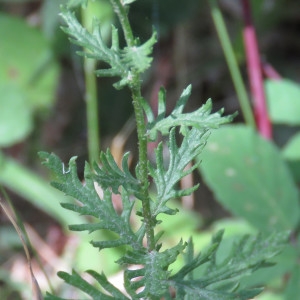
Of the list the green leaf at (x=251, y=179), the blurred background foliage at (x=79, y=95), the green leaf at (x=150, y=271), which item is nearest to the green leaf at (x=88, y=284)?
the green leaf at (x=150, y=271)

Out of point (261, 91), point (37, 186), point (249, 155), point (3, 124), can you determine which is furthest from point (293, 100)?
point (3, 124)

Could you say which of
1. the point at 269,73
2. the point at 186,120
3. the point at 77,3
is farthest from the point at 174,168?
the point at 269,73

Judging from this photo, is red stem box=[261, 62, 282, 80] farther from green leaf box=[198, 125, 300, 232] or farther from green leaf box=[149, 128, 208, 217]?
green leaf box=[149, 128, 208, 217]

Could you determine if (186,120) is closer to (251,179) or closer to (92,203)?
(92,203)

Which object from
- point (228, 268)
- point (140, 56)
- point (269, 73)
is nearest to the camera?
point (140, 56)

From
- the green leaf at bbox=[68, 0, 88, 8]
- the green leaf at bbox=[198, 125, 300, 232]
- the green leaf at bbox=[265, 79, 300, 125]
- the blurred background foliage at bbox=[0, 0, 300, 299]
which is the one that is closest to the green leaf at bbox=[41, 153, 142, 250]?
the green leaf at bbox=[68, 0, 88, 8]

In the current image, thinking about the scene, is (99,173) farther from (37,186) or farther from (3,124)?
(3,124)
